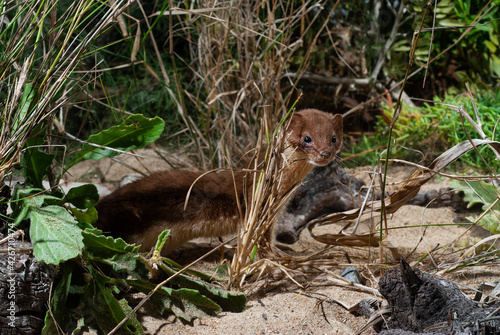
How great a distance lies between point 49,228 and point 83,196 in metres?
0.28

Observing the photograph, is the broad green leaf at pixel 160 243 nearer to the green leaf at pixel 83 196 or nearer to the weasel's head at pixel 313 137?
the green leaf at pixel 83 196

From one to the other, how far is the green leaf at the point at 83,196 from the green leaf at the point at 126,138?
25cm

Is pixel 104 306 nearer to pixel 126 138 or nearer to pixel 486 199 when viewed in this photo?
pixel 126 138

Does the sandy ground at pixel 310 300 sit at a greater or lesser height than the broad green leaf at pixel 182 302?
lesser

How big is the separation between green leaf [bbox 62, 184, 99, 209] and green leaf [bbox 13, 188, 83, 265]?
0.09m

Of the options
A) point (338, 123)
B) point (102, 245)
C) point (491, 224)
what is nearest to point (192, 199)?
point (102, 245)

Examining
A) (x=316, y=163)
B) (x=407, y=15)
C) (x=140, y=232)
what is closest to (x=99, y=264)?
(x=140, y=232)

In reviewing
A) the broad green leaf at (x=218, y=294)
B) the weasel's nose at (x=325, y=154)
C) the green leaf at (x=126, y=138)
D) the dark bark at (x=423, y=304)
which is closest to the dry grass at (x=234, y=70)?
the weasel's nose at (x=325, y=154)

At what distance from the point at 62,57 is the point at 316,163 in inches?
65.8

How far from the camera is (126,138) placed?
274cm

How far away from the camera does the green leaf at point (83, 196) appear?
2.52 meters

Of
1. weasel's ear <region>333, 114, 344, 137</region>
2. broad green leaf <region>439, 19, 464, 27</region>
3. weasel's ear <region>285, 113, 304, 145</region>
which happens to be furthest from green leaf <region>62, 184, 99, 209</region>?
broad green leaf <region>439, 19, 464, 27</region>

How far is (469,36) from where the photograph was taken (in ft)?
18.9

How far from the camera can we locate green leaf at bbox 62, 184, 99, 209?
2.52 m
